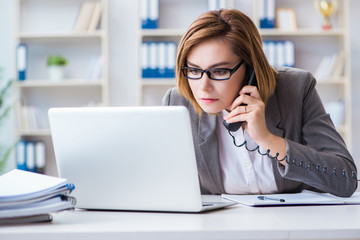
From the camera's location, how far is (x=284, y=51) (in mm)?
3957

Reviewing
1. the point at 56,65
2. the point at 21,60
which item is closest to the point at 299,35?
the point at 56,65

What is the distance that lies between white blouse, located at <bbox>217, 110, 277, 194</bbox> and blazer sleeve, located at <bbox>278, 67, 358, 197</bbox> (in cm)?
13

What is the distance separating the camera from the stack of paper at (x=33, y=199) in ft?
3.31

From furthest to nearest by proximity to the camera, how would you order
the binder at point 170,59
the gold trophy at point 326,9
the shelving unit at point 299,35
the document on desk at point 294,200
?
the shelving unit at point 299,35 < the gold trophy at point 326,9 < the binder at point 170,59 < the document on desk at point 294,200

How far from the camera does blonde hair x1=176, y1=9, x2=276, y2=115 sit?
4.80 feet

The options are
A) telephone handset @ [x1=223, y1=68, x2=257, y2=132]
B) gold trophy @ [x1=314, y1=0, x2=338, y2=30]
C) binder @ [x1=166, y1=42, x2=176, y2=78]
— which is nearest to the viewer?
telephone handset @ [x1=223, y1=68, x2=257, y2=132]

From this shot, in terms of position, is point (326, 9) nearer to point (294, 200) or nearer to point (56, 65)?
point (56, 65)

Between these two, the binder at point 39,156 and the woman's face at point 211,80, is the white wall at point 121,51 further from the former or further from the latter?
the woman's face at point 211,80

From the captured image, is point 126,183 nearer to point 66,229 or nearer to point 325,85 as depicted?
point 66,229

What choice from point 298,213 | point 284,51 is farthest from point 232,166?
point 284,51

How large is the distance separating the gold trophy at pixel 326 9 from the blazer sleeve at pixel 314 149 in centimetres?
259

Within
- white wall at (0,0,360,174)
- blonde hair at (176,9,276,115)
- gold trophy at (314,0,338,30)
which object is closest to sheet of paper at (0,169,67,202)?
blonde hair at (176,9,276,115)

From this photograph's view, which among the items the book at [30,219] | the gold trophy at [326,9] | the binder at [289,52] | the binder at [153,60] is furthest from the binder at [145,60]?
the book at [30,219]

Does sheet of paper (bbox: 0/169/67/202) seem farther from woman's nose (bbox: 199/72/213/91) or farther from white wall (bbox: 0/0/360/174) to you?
white wall (bbox: 0/0/360/174)
